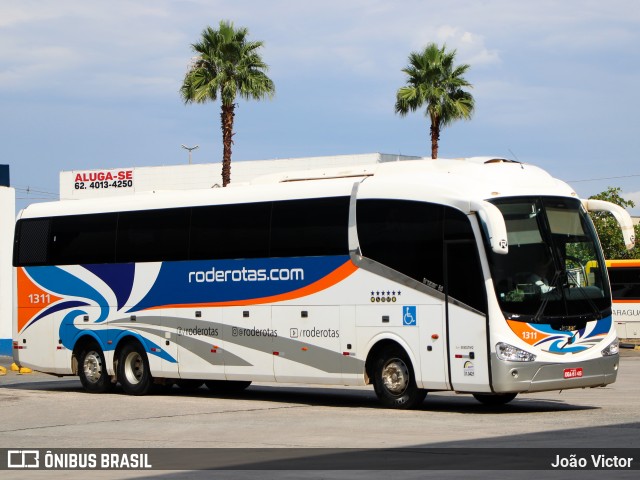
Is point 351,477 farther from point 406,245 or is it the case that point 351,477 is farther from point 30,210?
point 30,210

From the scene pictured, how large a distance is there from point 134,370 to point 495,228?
960cm

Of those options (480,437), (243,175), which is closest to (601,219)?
(243,175)

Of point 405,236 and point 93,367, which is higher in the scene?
point 405,236

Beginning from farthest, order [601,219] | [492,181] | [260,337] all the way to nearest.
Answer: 1. [601,219]
2. [260,337]
3. [492,181]

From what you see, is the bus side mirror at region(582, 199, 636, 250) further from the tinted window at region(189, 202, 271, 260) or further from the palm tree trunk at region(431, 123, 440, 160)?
the palm tree trunk at region(431, 123, 440, 160)

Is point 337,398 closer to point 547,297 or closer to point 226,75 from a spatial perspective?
point 547,297

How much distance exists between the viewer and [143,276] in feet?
77.7

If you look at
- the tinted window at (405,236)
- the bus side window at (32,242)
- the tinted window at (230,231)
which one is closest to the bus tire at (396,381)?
the tinted window at (405,236)

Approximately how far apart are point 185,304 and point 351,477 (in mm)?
12032

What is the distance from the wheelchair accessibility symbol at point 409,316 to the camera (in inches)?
750

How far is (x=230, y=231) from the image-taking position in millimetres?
22188

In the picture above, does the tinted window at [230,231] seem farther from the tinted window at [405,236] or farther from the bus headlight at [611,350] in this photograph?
the bus headlight at [611,350]

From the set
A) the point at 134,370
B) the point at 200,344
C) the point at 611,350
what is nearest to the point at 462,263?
the point at 611,350

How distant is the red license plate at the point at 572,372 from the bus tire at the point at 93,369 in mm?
10050
